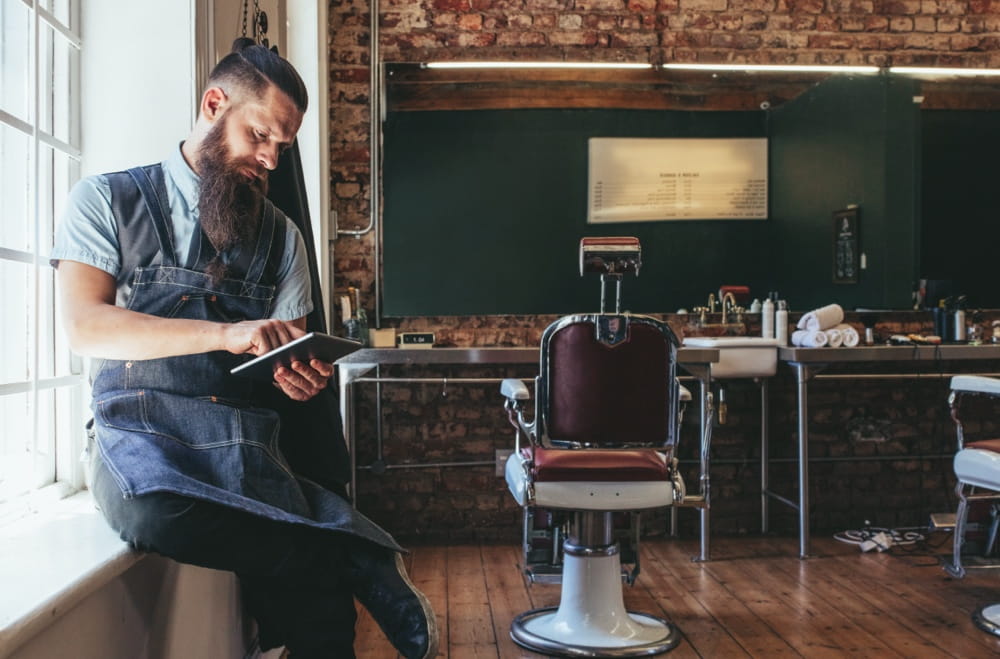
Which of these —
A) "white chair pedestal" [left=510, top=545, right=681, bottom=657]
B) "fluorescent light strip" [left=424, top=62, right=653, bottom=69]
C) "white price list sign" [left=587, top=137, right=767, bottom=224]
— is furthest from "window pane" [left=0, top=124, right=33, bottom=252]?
"white price list sign" [left=587, top=137, right=767, bottom=224]

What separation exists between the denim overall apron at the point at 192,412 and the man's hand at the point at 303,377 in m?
0.09

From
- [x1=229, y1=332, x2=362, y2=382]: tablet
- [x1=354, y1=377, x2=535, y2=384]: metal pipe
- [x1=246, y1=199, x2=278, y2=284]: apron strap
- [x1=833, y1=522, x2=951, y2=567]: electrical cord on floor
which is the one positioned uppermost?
[x1=246, y1=199, x2=278, y2=284]: apron strap

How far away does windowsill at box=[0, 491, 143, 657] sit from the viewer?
112 centimetres

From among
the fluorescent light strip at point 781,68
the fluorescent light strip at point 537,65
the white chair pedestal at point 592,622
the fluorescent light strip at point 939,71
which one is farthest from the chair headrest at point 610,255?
the fluorescent light strip at point 939,71

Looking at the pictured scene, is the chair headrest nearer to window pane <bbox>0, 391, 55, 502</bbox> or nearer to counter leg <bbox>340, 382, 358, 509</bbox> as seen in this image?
counter leg <bbox>340, 382, 358, 509</bbox>

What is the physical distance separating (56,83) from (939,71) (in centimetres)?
436

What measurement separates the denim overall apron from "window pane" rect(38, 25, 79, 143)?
0.43m

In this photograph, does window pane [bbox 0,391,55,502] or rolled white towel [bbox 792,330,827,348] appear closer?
window pane [bbox 0,391,55,502]

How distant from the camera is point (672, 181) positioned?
4.72 metres

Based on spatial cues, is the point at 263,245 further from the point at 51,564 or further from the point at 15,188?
the point at 51,564

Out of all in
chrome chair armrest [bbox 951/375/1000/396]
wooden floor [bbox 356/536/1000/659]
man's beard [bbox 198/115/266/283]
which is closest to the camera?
man's beard [bbox 198/115/266/283]

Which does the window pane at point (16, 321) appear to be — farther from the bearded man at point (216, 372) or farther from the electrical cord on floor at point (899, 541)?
the electrical cord on floor at point (899, 541)

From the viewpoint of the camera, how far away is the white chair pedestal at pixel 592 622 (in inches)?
113

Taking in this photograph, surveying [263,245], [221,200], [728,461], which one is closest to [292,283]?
[263,245]
